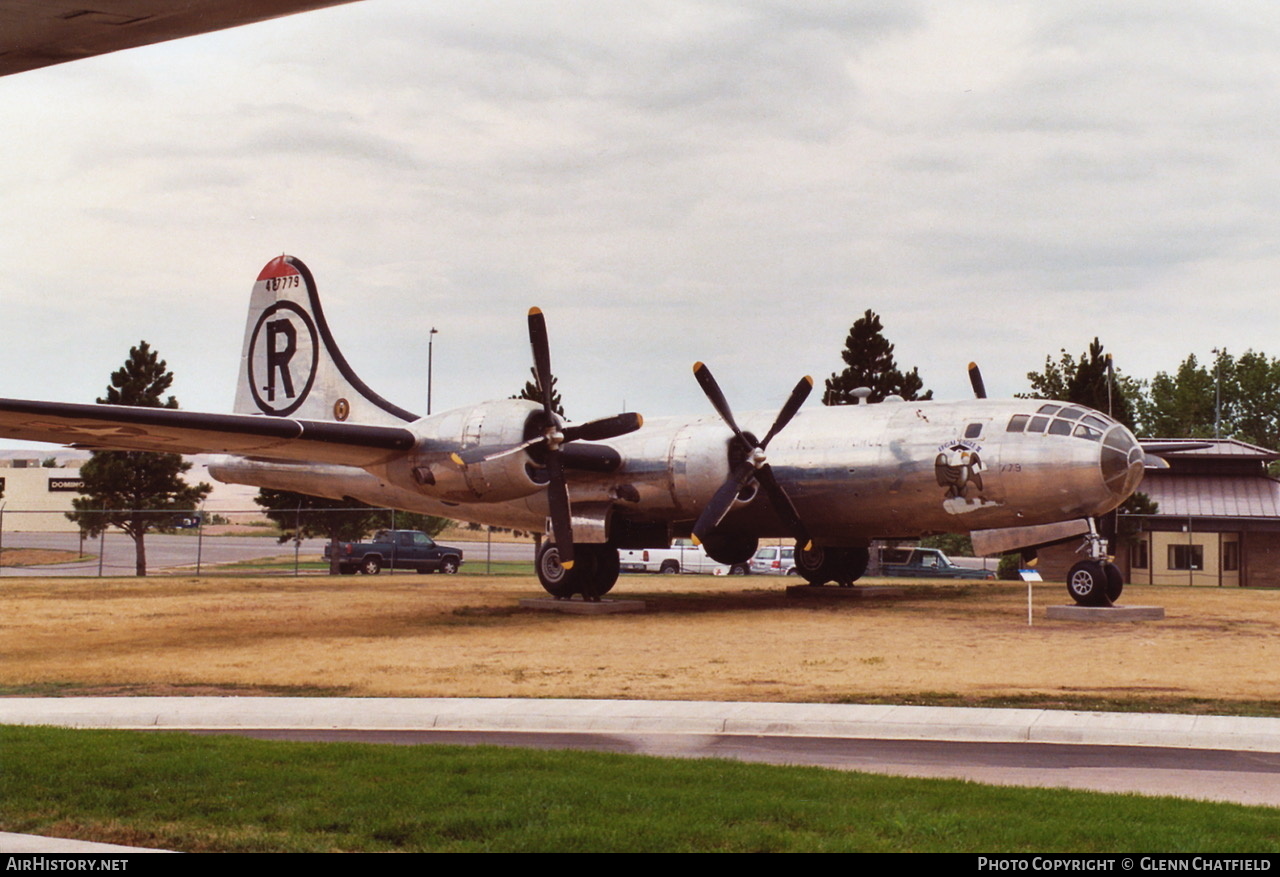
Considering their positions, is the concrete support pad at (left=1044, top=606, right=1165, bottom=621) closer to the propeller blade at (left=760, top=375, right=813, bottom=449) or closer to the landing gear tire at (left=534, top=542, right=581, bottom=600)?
the propeller blade at (left=760, top=375, right=813, bottom=449)

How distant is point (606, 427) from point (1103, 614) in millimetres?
10316

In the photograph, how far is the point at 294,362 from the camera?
3316cm

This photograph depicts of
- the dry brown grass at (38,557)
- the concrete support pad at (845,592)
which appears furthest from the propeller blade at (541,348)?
the dry brown grass at (38,557)

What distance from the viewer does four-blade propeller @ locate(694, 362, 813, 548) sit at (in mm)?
27062

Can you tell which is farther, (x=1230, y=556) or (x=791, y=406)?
(x=1230, y=556)

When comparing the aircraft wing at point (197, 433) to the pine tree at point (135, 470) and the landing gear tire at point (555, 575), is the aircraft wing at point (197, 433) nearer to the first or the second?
the landing gear tire at point (555, 575)

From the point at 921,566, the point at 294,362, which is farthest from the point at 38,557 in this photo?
the point at 921,566

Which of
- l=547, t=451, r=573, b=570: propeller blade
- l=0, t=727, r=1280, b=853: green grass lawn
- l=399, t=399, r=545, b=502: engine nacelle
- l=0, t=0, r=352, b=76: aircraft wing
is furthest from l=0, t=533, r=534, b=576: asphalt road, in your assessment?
l=0, t=0, r=352, b=76: aircraft wing

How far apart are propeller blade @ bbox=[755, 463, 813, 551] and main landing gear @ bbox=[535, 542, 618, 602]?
13.3ft

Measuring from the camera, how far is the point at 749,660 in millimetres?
19750

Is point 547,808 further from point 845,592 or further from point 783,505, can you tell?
point 845,592

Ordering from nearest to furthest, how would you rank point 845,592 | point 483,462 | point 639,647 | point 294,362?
1. point 639,647
2. point 483,462
3. point 845,592
4. point 294,362

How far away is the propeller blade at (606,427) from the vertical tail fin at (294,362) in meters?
6.89
